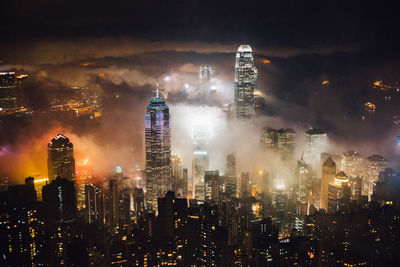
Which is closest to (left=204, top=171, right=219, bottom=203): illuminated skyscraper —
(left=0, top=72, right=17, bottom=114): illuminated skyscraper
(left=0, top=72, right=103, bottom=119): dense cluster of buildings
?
(left=0, top=72, right=103, bottom=119): dense cluster of buildings

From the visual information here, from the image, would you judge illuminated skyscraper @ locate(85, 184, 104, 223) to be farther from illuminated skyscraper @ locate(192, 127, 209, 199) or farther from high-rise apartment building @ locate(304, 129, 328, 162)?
high-rise apartment building @ locate(304, 129, 328, 162)

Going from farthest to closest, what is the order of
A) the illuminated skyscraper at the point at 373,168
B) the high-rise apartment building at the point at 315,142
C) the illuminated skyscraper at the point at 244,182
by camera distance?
1. the high-rise apartment building at the point at 315,142
2. the illuminated skyscraper at the point at 244,182
3. the illuminated skyscraper at the point at 373,168

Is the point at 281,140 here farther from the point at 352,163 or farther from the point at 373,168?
the point at 373,168

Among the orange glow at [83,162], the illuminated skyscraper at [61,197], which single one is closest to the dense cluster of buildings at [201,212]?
the illuminated skyscraper at [61,197]

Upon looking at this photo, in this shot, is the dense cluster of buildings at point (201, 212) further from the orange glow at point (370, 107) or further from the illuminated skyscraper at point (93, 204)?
the orange glow at point (370, 107)

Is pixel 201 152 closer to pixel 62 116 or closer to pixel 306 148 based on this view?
pixel 306 148

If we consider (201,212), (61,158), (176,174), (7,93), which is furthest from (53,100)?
(176,174)
